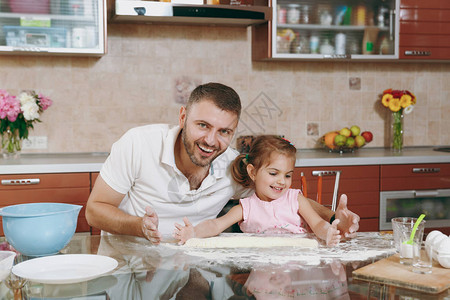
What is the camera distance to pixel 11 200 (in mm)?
2945

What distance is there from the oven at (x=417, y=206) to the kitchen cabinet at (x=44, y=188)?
6.10 feet

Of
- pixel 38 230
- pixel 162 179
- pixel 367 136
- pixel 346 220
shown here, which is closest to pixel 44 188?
pixel 162 179

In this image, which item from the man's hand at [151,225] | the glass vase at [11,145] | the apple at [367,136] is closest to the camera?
the man's hand at [151,225]

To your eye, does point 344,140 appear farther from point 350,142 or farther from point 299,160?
point 299,160

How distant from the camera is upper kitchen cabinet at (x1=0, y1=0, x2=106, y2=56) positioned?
3166 mm

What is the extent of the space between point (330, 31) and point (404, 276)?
263 cm

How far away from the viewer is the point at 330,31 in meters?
3.64

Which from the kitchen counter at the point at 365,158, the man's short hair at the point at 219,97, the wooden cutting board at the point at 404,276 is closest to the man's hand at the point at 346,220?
the wooden cutting board at the point at 404,276

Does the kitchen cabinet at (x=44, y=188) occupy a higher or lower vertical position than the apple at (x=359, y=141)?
lower

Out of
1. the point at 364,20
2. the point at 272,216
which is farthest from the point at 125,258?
the point at 364,20

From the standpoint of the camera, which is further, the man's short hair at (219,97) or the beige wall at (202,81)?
the beige wall at (202,81)

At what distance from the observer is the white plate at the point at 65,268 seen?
49.4 inches

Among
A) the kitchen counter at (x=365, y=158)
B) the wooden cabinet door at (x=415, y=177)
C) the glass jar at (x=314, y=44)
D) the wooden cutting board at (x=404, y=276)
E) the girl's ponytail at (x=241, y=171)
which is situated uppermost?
the glass jar at (x=314, y=44)

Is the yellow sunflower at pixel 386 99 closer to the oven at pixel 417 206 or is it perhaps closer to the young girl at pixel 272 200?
the oven at pixel 417 206
